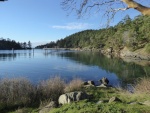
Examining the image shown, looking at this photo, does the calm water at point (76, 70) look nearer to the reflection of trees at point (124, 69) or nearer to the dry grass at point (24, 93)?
the reflection of trees at point (124, 69)

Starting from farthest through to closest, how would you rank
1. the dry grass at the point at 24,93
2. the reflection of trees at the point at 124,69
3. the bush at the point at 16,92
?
the reflection of trees at the point at 124,69 → the bush at the point at 16,92 → the dry grass at the point at 24,93

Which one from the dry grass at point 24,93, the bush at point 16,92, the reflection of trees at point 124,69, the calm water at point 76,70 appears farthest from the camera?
the reflection of trees at point 124,69

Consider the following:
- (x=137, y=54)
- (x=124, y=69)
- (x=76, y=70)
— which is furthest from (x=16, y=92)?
(x=137, y=54)

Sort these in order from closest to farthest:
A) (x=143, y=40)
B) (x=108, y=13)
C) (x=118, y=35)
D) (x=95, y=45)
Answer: (x=108, y=13)
(x=143, y=40)
(x=118, y=35)
(x=95, y=45)

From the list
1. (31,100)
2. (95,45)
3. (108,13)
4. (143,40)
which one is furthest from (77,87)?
(95,45)

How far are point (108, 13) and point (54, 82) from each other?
8561mm

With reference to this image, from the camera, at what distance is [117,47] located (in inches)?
4712

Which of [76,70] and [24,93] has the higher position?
[24,93]

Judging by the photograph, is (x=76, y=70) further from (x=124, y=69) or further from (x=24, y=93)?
(x=24, y=93)

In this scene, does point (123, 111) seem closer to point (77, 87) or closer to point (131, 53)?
point (77, 87)

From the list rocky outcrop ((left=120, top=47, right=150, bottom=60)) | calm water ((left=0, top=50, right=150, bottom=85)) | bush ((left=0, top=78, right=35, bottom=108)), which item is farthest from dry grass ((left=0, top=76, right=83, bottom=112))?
rocky outcrop ((left=120, top=47, right=150, bottom=60))

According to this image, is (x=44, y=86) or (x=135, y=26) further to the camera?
(x=135, y=26)

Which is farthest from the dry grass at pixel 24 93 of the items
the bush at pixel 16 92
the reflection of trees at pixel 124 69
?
the reflection of trees at pixel 124 69

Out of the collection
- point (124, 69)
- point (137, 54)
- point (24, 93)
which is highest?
point (24, 93)
